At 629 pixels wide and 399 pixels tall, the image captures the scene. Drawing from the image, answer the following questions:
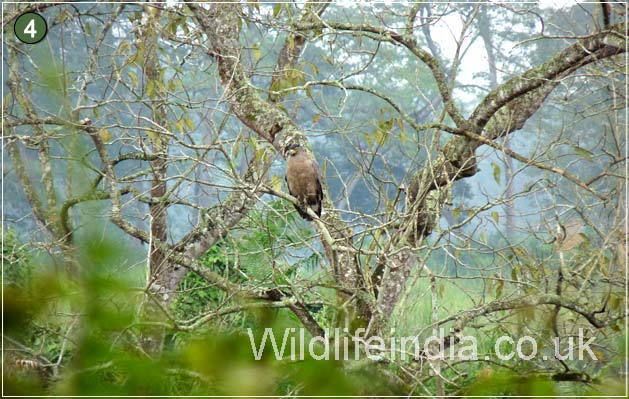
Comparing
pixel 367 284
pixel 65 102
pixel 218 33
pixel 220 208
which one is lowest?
pixel 65 102

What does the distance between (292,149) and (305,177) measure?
272 mm

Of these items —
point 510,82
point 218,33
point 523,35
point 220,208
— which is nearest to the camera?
point 510,82

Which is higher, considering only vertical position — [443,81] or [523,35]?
[523,35]

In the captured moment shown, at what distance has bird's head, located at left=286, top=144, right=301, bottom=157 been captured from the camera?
3672 millimetres

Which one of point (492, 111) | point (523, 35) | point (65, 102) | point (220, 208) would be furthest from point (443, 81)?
point (523, 35)

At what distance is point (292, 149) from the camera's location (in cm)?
370

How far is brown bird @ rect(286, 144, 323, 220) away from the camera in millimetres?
3840

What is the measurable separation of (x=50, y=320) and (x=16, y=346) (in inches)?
1.0

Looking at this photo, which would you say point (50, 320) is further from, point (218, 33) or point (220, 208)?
point (220, 208)

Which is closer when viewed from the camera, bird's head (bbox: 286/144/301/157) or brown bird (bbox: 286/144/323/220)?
bird's head (bbox: 286/144/301/157)

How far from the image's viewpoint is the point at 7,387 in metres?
0.42

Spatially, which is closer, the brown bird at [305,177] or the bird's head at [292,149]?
the bird's head at [292,149]

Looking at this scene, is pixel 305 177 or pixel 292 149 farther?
pixel 305 177

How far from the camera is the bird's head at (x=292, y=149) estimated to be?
3.67 meters
